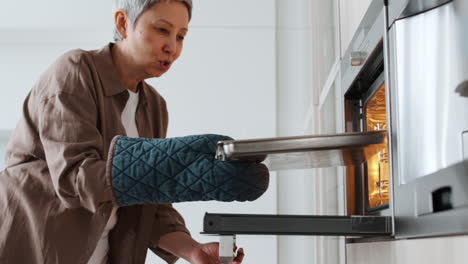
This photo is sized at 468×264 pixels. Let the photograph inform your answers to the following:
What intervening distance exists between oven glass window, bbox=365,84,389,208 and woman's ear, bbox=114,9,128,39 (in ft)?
1.69

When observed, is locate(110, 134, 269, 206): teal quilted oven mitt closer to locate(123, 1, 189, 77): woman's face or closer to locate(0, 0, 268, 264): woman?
locate(0, 0, 268, 264): woman

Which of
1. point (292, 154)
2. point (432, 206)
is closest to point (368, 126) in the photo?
point (292, 154)

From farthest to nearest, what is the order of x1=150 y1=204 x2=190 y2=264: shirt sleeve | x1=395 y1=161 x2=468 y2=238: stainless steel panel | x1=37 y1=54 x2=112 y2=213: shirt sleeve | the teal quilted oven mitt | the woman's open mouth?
x1=150 y1=204 x2=190 y2=264: shirt sleeve → the woman's open mouth → x1=37 y1=54 x2=112 y2=213: shirt sleeve → the teal quilted oven mitt → x1=395 y1=161 x2=468 y2=238: stainless steel panel

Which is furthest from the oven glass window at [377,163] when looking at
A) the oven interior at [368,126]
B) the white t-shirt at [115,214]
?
the white t-shirt at [115,214]

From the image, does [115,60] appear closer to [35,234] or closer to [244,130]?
[35,234]

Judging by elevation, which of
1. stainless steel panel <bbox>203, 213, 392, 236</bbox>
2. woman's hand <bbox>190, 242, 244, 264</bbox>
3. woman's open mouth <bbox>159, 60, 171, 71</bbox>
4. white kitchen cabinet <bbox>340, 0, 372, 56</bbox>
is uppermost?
white kitchen cabinet <bbox>340, 0, 372, 56</bbox>

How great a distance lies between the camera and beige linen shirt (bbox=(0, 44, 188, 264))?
3.35 feet

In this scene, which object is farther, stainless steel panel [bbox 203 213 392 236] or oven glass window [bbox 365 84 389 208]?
oven glass window [bbox 365 84 389 208]

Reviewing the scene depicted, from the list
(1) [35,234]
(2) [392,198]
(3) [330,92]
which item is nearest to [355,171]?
(3) [330,92]

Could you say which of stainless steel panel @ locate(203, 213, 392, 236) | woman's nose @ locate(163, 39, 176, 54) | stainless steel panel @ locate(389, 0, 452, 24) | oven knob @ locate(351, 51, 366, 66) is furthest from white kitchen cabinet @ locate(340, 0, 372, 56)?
stainless steel panel @ locate(203, 213, 392, 236)

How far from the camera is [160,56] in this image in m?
1.22

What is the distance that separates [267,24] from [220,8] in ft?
0.89

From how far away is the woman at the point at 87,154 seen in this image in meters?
1.03

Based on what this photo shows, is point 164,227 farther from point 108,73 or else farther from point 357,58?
point 357,58
